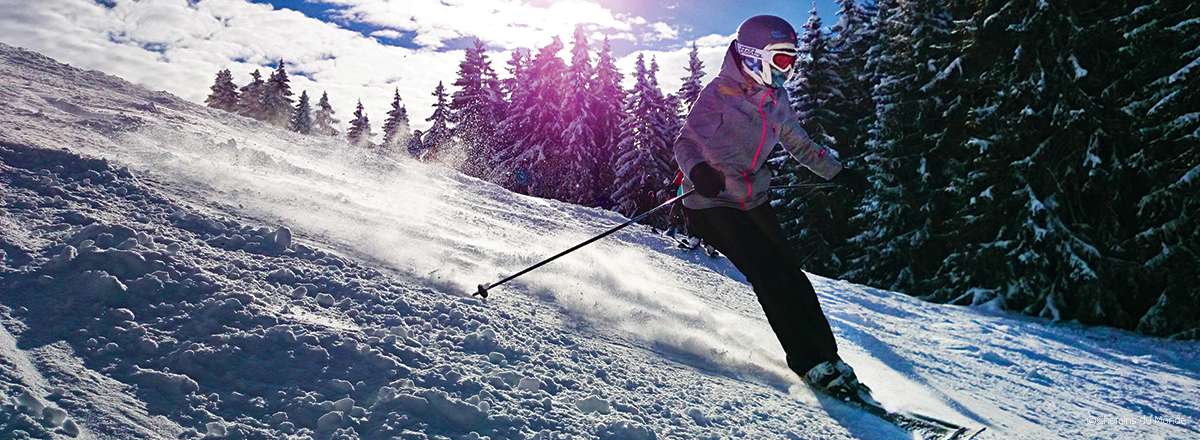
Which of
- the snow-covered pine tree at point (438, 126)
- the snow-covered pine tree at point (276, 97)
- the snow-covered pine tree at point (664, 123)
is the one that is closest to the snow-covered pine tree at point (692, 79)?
the snow-covered pine tree at point (664, 123)

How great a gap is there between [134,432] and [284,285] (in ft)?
4.44

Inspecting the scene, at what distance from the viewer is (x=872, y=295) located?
28.9 feet

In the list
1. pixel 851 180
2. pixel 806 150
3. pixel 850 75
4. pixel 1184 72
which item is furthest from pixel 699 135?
pixel 850 75

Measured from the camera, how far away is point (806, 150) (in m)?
4.46

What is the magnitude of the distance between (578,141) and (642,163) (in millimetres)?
4333

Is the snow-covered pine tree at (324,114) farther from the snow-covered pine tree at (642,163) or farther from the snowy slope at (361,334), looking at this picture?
the snowy slope at (361,334)

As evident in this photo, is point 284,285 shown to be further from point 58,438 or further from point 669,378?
point 669,378

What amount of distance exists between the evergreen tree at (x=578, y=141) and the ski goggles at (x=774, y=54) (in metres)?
31.3

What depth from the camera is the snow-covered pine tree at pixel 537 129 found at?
1437 inches

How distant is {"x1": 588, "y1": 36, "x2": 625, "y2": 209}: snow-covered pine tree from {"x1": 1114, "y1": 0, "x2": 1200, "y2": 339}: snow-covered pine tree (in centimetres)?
2625

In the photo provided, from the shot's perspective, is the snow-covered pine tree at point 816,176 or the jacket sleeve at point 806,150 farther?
the snow-covered pine tree at point 816,176

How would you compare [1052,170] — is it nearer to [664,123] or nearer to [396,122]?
[664,123]

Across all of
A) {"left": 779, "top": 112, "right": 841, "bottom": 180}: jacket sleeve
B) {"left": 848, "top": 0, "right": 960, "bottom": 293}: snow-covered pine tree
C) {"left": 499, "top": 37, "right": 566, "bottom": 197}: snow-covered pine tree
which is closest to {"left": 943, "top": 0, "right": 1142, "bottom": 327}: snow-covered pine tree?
{"left": 848, "top": 0, "right": 960, "bottom": 293}: snow-covered pine tree

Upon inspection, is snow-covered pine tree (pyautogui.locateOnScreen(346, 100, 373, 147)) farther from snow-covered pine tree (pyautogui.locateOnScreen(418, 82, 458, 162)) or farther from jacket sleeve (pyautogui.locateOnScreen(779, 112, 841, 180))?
jacket sleeve (pyautogui.locateOnScreen(779, 112, 841, 180))
